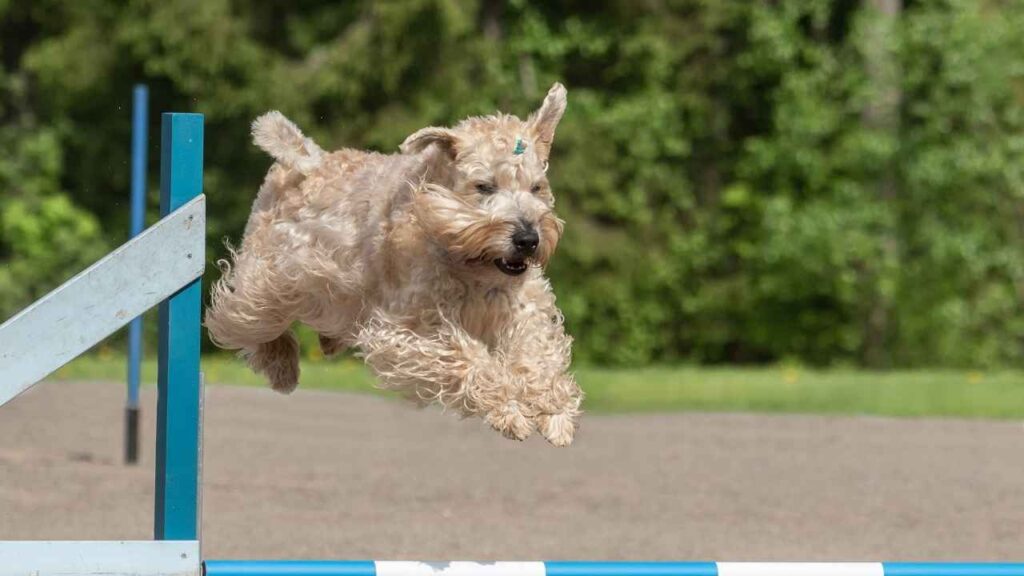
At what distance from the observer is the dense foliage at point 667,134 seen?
19.2m

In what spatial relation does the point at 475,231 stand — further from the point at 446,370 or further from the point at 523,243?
the point at 446,370

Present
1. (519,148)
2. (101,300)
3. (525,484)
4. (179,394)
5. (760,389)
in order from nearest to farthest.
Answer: (101,300) < (179,394) < (519,148) < (525,484) < (760,389)

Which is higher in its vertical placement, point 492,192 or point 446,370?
point 492,192

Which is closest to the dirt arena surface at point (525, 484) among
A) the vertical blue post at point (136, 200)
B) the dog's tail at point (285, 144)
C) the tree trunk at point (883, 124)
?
the vertical blue post at point (136, 200)

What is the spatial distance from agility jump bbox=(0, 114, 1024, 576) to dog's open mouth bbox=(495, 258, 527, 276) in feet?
2.61

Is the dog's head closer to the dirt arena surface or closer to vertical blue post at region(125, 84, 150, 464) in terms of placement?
the dirt arena surface

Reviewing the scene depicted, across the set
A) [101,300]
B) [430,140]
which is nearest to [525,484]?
[430,140]

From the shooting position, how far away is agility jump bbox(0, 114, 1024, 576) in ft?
12.8

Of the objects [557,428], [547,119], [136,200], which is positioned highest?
[136,200]

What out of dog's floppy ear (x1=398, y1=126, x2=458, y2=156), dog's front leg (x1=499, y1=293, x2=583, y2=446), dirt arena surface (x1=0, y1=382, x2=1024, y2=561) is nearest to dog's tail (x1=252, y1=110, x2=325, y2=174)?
dog's floppy ear (x1=398, y1=126, x2=458, y2=156)

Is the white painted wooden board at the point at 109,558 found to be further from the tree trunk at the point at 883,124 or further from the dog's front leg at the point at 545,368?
the tree trunk at the point at 883,124

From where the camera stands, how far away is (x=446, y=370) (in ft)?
14.7

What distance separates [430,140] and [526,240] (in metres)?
0.46

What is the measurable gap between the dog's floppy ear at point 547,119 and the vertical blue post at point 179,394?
0.99 meters
